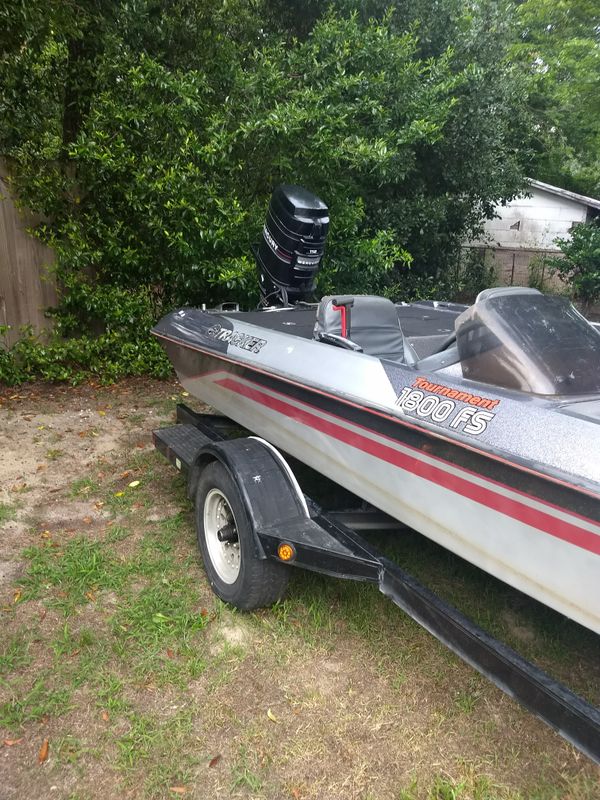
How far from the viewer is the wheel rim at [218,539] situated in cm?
302

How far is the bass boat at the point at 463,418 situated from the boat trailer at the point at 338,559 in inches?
8.1

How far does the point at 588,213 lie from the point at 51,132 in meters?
13.0

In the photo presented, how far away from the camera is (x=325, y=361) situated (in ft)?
9.37

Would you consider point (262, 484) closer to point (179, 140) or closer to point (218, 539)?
point (218, 539)

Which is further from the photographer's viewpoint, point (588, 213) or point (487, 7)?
point (588, 213)

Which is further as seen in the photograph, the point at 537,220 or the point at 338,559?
the point at 537,220

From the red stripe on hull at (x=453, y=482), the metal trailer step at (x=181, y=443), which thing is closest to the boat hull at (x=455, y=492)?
the red stripe on hull at (x=453, y=482)

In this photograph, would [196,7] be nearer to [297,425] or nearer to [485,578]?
[297,425]

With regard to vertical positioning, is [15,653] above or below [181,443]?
below

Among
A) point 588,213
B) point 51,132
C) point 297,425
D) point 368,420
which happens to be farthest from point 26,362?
point 588,213

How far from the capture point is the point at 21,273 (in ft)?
19.8

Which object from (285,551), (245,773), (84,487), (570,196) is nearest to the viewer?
(245,773)

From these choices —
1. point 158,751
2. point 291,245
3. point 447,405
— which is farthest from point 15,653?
point 291,245

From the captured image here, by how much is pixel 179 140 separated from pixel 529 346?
14.2ft
